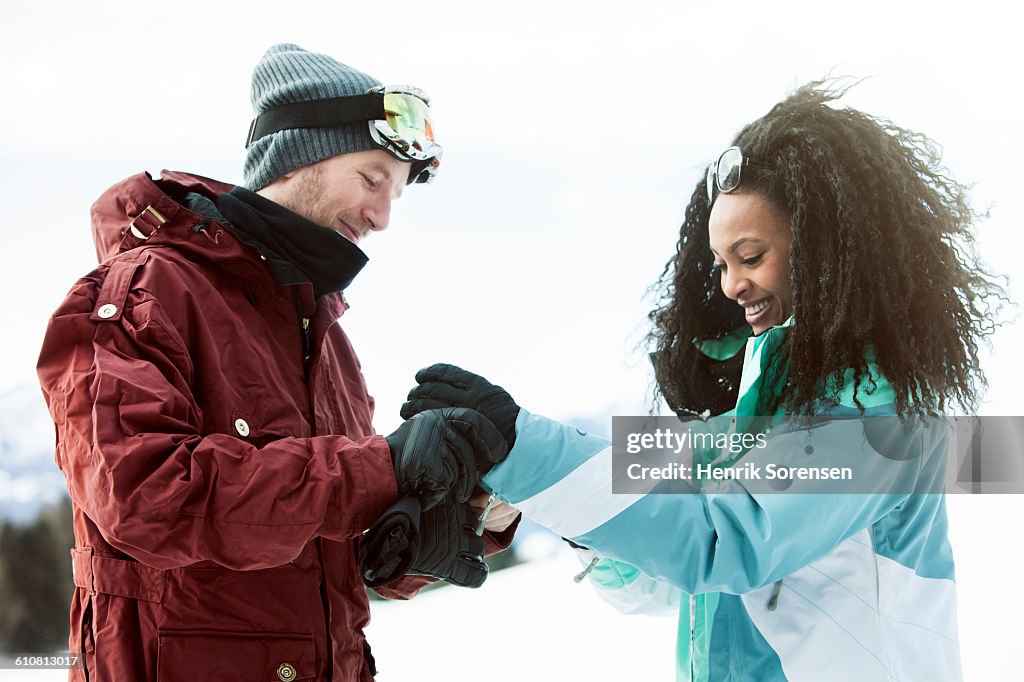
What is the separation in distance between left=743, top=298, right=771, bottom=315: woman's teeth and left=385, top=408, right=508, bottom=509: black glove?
610mm

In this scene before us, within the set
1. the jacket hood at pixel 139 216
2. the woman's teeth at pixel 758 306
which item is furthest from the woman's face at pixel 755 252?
the jacket hood at pixel 139 216

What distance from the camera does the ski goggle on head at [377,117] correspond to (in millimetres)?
1669

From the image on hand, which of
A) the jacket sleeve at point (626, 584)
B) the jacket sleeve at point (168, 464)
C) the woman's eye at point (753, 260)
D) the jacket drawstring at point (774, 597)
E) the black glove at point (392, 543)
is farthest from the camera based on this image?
the jacket sleeve at point (626, 584)

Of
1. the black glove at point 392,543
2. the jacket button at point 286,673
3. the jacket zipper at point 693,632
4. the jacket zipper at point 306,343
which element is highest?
the jacket zipper at point 306,343

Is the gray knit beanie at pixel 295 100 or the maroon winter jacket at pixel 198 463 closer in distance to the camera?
the maroon winter jacket at pixel 198 463

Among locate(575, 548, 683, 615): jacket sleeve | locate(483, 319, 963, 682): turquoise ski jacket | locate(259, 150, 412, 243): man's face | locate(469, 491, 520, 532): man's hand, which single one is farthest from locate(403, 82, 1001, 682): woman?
locate(259, 150, 412, 243): man's face

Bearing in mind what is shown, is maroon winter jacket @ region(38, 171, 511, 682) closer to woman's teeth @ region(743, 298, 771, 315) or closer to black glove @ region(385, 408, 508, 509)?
black glove @ region(385, 408, 508, 509)

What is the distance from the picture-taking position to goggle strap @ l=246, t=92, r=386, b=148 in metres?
1.67

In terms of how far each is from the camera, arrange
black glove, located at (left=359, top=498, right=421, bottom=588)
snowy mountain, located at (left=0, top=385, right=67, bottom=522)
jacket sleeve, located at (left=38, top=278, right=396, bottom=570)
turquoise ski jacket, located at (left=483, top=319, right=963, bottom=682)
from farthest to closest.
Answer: snowy mountain, located at (left=0, top=385, right=67, bottom=522), turquoise ski jacket, located at (left=483, top=319, right=963, bottom=682), black glove, located at (left=359, top=498, right=421, bottom=588), jacket sleeve, located at (left=38, top=278, right=396, bottom=570)

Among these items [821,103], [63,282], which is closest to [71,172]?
[63,282]

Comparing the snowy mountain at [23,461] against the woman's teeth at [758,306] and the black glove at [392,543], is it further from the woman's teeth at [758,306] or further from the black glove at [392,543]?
the woman's teeth at [758,306]

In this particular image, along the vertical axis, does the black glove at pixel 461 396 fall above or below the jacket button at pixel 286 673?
above

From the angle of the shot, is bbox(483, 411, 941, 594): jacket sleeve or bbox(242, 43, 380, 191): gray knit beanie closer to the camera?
bbox(483, 411, 941, 594): jacket sleeve

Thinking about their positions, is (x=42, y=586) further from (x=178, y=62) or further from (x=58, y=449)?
(x=58, y=449)
